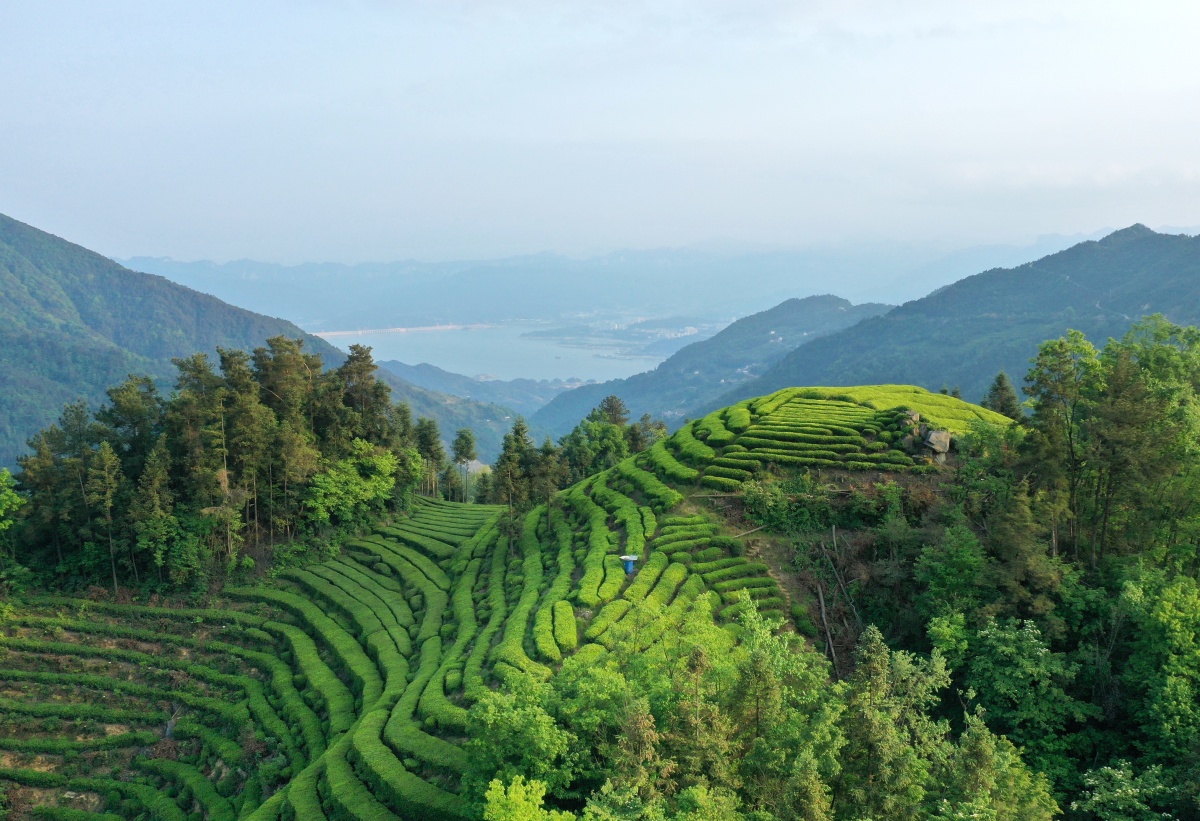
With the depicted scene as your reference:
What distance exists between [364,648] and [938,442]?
29310 mm

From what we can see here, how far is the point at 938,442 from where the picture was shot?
37.5 metres

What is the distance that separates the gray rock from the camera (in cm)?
3753

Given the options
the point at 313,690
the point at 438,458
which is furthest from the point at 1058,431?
the point at 438,458

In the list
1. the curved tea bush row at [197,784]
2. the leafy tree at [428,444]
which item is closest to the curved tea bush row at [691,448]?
the leafy tree at [428,444]

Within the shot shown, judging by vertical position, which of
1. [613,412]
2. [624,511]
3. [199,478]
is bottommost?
[624,511]

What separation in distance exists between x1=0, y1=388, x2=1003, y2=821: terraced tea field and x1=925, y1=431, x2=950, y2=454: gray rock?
146cm

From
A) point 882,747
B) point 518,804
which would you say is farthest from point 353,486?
point 882,747

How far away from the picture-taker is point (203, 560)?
37.6 meters

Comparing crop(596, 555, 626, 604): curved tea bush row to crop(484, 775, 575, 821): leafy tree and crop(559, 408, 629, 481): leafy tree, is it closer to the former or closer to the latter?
crop(484, 775, 575, 821): leafy tree

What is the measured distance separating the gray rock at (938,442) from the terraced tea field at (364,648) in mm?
1461

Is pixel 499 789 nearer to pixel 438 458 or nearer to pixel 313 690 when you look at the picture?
pixel 313 690

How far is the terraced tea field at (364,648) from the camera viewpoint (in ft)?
76.5

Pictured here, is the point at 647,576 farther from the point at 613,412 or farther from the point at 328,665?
the point at 613,412

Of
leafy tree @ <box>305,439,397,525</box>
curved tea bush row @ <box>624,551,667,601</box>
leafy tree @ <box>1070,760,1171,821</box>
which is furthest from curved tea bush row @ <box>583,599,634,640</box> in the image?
leafy tree @ <box>305,439,397,525</box>
